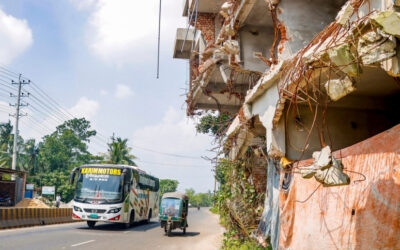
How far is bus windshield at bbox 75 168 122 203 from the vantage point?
16947 mm

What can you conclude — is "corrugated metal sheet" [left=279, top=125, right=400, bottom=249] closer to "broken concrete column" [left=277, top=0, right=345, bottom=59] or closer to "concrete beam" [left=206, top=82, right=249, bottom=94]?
"broken concrete column" [left=277, top=0, right=345, bottom=59]

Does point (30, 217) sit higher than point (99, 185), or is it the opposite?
point (99, 185)

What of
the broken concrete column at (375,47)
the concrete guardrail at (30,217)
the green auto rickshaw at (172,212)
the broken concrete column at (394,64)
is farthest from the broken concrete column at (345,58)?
the concrete guardrail at (30,217)

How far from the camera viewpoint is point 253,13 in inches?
424

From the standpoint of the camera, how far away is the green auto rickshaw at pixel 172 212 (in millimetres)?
16359

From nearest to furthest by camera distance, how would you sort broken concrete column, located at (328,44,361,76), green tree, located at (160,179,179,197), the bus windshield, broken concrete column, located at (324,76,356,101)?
broken concrete column, located at (328,44,361,76), broken concrete column, located at (324,76,356,101), the bus windshield, green tree, located at (160,179,179,197)

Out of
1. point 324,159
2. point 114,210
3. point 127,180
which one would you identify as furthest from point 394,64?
point 127,180

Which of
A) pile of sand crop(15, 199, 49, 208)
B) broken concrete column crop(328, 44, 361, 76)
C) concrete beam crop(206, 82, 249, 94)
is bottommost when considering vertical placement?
pile of sand crop(15, 199, 49, 208)

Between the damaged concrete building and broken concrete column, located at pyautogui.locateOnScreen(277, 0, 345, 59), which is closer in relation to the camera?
the damaged concrete building

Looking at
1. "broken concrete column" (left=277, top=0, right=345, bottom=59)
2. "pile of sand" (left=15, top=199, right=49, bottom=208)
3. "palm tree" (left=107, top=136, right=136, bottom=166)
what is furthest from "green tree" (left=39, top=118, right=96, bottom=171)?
"broken concrete column" (left=277, top=0, right=345, bottom=59)

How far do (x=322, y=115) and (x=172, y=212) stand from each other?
34.0 ft

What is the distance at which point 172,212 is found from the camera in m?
16.5

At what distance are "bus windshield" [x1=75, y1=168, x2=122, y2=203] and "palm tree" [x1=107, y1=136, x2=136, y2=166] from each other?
2726cm

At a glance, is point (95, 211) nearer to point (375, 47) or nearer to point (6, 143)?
point (375, 47)
